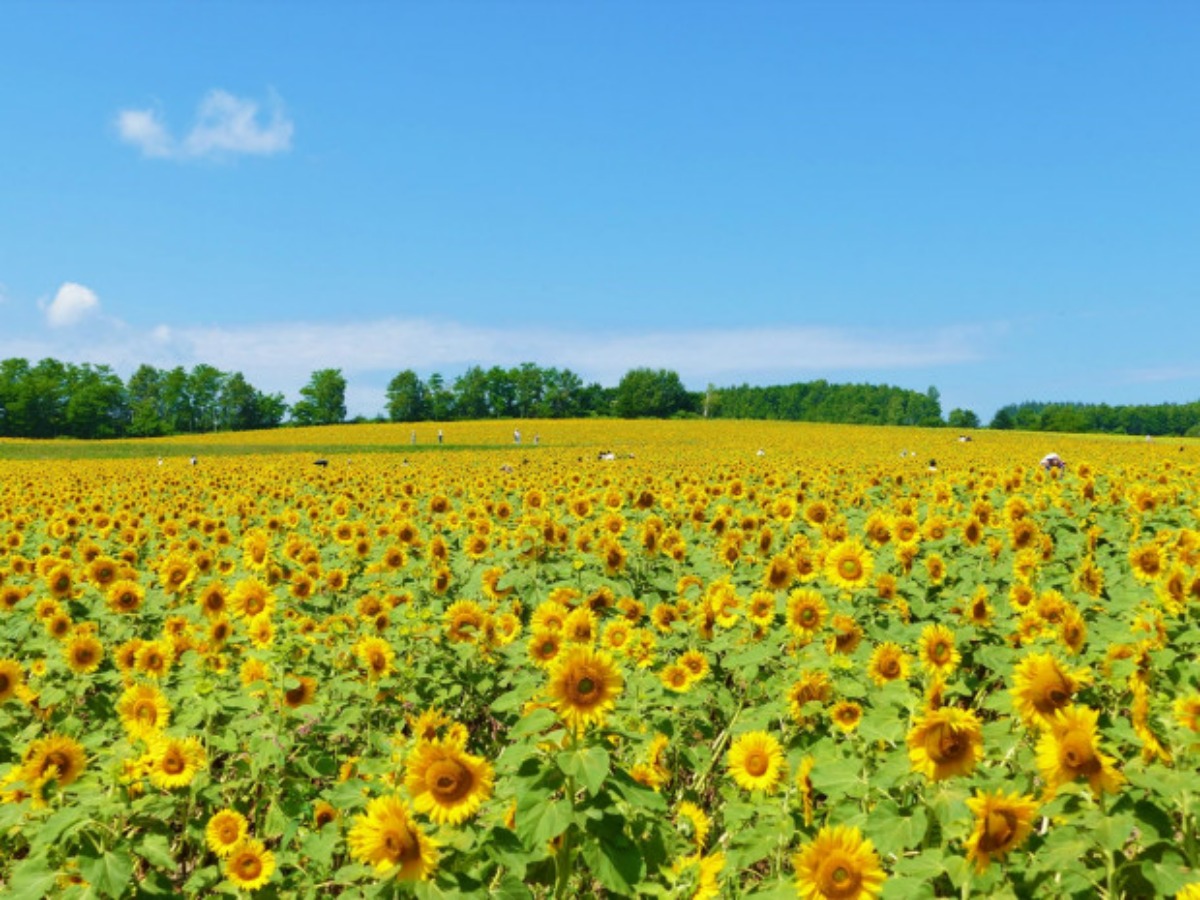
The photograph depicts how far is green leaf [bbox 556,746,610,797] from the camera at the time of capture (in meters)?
2.31

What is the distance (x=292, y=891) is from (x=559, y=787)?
5.75 feet

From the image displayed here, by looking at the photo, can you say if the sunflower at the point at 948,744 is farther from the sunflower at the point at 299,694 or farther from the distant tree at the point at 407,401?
the distant tree at the point at 407,401

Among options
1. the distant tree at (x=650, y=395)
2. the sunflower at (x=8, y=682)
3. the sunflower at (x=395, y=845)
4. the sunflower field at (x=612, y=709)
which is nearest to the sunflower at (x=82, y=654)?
the sunflower field at (x=612, y=709)

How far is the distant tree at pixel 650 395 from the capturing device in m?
124

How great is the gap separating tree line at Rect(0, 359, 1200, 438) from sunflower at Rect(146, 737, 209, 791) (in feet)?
390

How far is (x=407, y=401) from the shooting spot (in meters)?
130

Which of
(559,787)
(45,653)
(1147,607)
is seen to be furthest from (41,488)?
(1147,607)

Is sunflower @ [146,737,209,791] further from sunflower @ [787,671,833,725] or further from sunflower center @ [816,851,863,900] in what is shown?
sunflower @ [787,671,833,725]

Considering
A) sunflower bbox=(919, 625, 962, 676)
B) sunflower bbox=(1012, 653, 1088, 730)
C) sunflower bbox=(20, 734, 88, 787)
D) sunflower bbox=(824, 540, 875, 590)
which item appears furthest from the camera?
sunflower bbox=(824, 540, 875, 590)

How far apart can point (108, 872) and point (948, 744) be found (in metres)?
2.96

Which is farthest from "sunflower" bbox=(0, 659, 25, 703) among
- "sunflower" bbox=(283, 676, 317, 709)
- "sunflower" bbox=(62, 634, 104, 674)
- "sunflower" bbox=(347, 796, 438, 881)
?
"sunflower" bbox=(347, 796, 438, 881)

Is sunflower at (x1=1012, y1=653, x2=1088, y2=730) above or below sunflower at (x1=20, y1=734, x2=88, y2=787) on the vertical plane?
above

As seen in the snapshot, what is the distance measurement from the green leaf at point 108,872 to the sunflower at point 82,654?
252 cm

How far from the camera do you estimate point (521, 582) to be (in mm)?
6156
